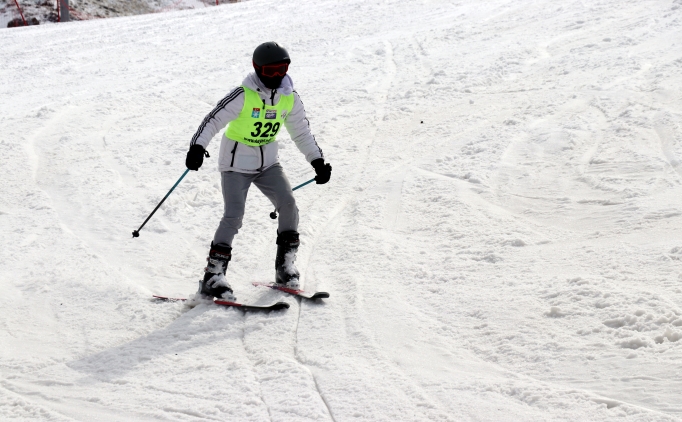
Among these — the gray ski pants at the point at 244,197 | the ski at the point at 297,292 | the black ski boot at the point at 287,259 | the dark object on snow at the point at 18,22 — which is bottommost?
the ski at the point at 297,292

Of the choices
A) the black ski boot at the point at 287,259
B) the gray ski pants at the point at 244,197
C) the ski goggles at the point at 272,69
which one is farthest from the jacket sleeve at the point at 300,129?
the black ski boot at the point at 287,259

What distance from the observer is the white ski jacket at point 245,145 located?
439 cm

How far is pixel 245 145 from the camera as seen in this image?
4.52 meters

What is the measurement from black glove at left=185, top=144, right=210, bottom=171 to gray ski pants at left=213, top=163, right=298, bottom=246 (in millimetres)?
299

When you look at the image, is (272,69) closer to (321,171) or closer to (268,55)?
(268,55)

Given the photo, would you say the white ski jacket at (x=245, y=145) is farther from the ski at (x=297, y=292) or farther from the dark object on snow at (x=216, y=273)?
the ski at (x=297, y=292)

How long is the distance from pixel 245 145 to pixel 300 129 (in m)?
0.45

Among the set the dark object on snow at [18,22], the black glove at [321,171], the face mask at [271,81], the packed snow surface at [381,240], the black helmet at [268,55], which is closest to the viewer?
the packed snow surface at [381,240]

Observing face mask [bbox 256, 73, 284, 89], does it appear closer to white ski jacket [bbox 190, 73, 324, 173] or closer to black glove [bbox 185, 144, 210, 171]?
white ski jacket [bbox 190, 73, 324, 173]

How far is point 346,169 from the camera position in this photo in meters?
7.46

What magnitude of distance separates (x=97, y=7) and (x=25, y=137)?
13.4 meters

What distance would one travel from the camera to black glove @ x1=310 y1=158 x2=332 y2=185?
4.71 metres

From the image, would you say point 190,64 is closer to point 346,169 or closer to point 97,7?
point 346,169

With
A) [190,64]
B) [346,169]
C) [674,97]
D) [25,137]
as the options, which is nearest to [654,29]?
[674,97]
